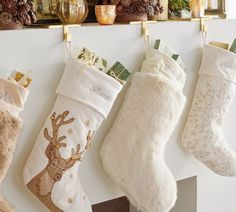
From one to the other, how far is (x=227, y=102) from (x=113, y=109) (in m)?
0.44

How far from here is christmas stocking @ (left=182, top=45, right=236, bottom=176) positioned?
6.17 ft

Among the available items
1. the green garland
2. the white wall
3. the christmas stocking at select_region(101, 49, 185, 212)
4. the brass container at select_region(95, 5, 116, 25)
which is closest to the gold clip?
the white wall

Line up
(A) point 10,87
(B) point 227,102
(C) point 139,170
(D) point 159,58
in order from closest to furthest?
1. (A) point 10,87
2. (C) point 139,170
3. (D) point 159,58
4. (B) point 227,102

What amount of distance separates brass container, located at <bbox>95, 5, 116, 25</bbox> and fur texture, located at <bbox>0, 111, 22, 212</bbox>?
19.3 inches

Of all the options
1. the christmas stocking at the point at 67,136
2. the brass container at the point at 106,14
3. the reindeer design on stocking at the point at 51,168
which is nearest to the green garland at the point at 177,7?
the brass container at the point at 106,14

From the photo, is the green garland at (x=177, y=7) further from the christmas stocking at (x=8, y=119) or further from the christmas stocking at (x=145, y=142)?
the christmas stocking at (x=8, y=119)

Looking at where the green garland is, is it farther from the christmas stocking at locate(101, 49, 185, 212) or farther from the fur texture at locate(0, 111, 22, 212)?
the fur texture at locate(0, 111, 22, 212)

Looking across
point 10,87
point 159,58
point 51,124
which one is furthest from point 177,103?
point 10,87

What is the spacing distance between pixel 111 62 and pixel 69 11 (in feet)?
0.69

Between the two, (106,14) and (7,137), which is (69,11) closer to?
(106,14)

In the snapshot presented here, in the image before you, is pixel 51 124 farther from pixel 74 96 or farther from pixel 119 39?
pixel 119 39

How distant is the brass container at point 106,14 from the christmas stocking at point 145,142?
0.65 feet

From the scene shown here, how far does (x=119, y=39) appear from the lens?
1708 mm

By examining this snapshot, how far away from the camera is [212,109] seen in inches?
73.9
